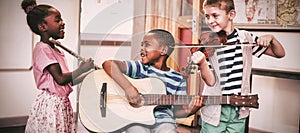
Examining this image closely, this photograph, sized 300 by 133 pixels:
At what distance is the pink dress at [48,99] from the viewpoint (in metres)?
2.18

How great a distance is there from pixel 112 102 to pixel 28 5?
59cm

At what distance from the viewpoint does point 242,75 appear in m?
2.55

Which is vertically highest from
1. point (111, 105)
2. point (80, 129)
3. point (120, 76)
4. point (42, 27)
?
point (42, 27)

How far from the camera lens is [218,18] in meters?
2.48

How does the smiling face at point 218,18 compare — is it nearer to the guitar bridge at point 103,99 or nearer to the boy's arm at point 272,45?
the boy's arm at point 272,45

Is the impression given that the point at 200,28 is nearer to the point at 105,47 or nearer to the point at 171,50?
the point at 171,50

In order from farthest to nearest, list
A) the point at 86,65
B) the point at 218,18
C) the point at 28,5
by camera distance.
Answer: the point at 218,18 < the point at 86,65 < the point at 28,5

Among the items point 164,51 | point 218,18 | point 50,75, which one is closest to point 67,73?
point 50,75

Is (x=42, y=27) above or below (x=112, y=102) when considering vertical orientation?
above

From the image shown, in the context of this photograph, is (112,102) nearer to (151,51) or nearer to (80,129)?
(80,129)

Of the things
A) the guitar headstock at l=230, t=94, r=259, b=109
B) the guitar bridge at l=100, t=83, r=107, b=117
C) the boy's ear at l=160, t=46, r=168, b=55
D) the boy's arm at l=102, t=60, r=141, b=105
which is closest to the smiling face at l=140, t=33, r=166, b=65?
the boy's ear at l=160, t=46, r=168, b=55

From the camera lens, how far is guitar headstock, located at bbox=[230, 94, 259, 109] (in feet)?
8.30

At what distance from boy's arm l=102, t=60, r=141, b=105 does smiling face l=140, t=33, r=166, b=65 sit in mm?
112

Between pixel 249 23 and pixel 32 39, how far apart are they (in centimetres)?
112
